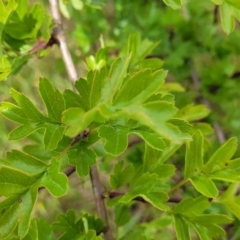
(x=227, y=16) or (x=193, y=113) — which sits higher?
(x=227, y=16)

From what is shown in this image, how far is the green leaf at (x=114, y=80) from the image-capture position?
528 millimetres

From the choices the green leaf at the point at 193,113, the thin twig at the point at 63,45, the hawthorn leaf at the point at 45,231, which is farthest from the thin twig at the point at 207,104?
the hawthorn leaf at the point at 45,231

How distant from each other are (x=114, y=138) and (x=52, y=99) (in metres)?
0.10

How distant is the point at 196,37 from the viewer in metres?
1.31

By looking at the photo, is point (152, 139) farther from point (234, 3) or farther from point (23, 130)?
point (234, 3)

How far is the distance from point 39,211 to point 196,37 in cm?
100

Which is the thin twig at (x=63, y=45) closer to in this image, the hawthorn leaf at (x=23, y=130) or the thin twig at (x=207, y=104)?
the hawthorn leaf at (x=23, y=130)

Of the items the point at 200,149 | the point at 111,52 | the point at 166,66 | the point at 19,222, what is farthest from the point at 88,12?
the point at 19,222

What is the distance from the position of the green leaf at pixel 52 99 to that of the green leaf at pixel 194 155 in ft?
0.76

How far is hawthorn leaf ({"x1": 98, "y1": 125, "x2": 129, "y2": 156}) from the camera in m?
0.58

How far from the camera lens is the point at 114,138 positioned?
1.93 ft

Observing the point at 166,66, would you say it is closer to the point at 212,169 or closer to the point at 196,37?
the point at 196,37

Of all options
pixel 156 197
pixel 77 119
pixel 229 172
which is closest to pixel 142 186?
pixel 156 197

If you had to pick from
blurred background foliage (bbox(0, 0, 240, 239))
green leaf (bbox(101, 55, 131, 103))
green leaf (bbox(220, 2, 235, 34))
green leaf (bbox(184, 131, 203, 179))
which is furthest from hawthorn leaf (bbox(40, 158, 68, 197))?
blurred background foliage (bbox(0, 0, 240, 239))
